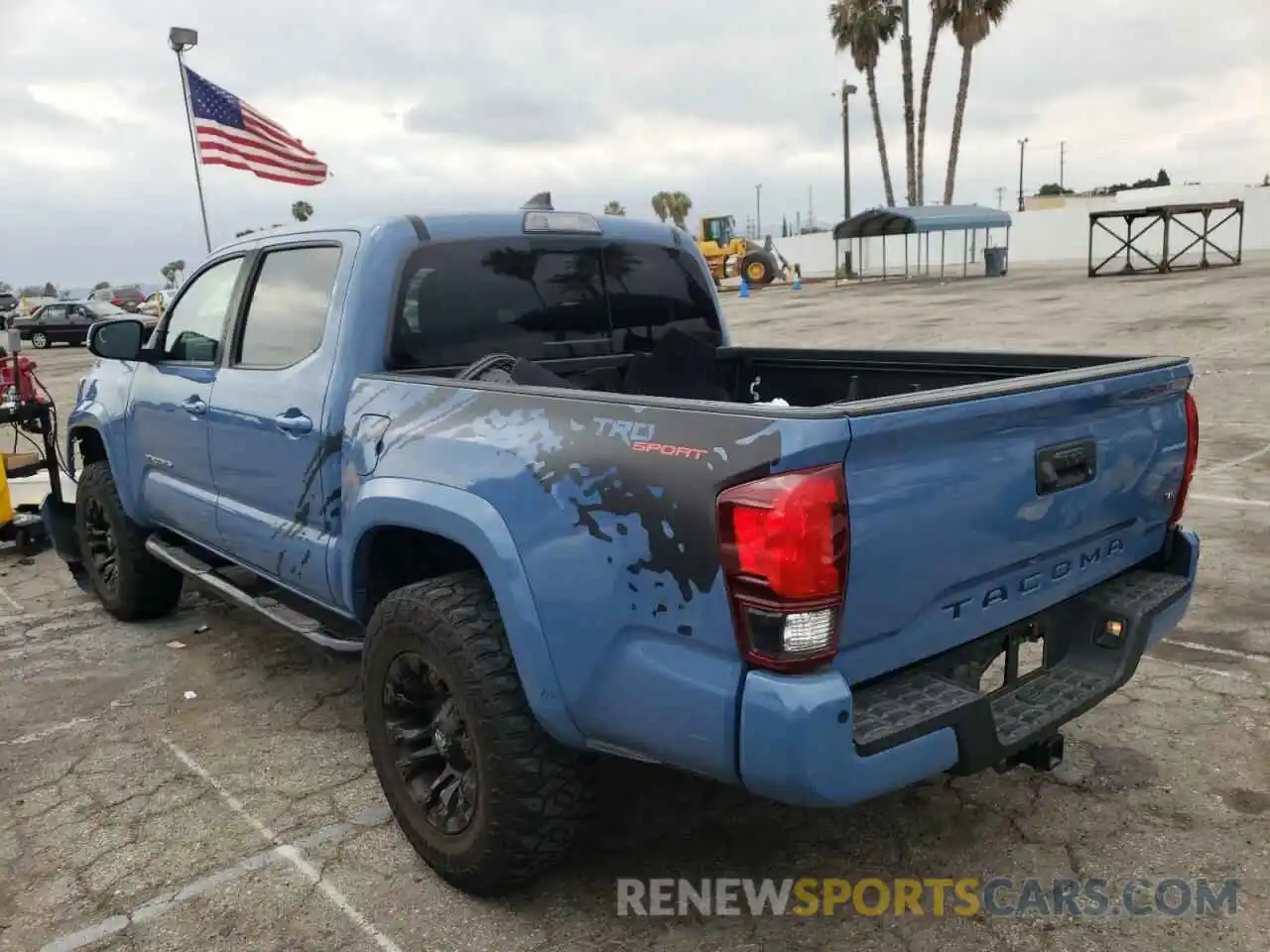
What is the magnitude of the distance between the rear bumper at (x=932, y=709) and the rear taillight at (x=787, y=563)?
0.24ft

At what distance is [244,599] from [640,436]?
2.30 metres

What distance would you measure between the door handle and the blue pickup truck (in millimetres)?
15

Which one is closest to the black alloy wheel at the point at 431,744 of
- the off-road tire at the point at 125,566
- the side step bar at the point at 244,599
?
the side step bar at the point at 244,599

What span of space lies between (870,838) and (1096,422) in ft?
4.54

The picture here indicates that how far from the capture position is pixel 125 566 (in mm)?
5078

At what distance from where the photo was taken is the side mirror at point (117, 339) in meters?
4.43

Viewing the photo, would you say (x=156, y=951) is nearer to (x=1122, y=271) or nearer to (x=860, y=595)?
(x=860, y=595)

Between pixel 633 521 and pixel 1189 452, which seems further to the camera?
pixel 1189 452

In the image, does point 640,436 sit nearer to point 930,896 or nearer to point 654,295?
point 930,896

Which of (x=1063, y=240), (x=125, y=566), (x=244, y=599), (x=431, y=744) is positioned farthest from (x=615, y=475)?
(x=1063, y=240)

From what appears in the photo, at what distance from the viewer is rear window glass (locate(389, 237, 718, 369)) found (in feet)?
11.5

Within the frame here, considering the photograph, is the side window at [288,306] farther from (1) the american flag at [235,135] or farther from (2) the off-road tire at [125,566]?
(1) the american flag at [235,135]

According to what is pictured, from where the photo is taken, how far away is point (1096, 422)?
2680 mm

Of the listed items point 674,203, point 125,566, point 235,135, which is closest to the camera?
point 125,566
